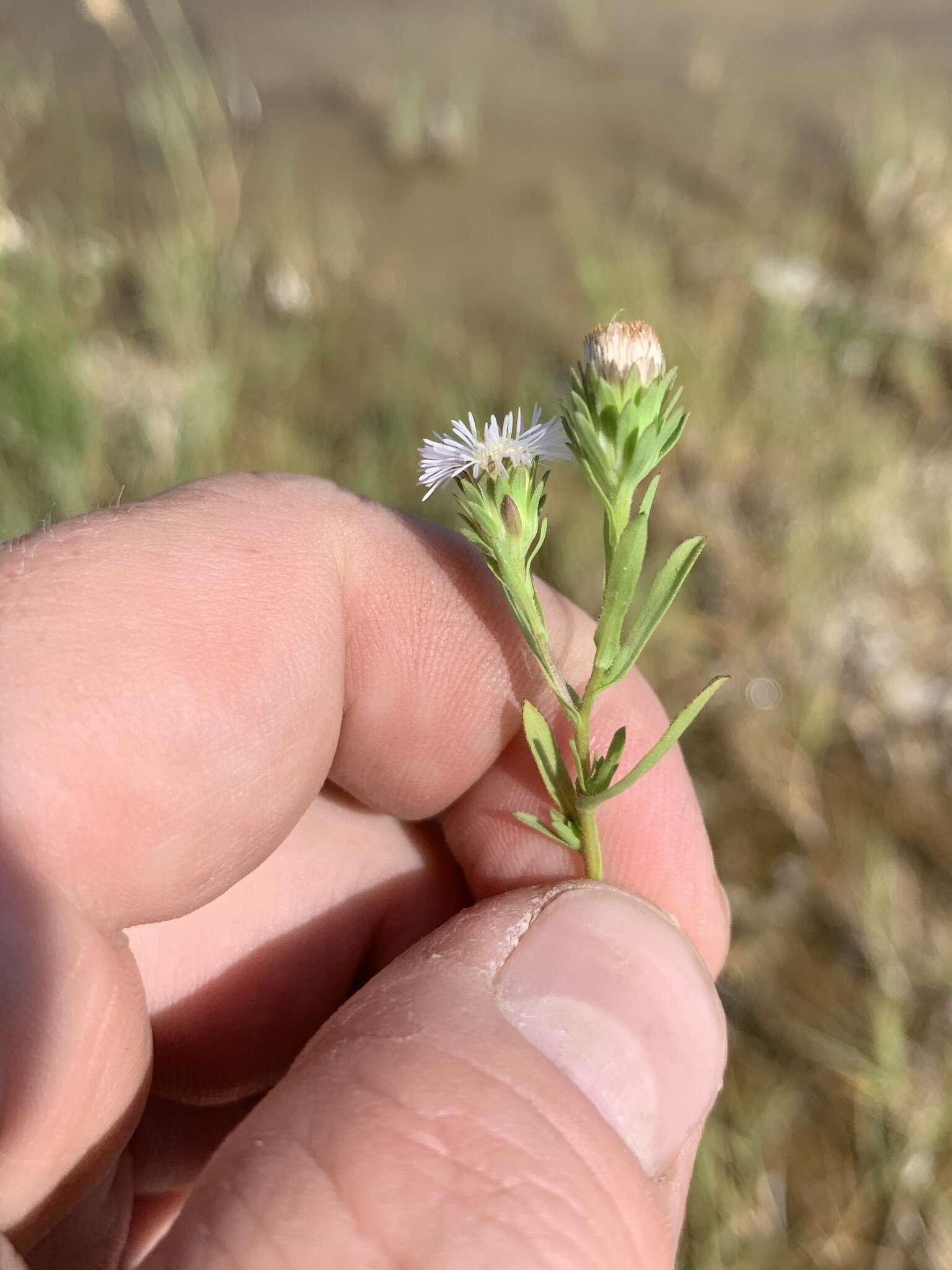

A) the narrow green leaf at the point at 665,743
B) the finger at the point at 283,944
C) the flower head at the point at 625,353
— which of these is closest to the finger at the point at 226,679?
the finger at the point at 283,944

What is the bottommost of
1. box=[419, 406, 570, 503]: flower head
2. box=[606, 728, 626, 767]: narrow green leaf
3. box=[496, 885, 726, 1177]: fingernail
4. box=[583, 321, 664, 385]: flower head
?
box=[496, 885, 726, 1177]: fingernail

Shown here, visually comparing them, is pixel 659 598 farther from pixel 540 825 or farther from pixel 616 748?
pixel 540 825

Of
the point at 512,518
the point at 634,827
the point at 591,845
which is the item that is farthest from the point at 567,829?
the point at 512,518

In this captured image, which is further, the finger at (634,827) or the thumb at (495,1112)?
the finger at (634,827)

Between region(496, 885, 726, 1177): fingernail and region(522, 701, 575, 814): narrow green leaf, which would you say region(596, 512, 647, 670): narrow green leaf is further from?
region(496, 885, 726, 1177): fingernail

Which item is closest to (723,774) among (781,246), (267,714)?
(267,714)

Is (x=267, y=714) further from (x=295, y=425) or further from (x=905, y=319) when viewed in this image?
(x=905, y=319)

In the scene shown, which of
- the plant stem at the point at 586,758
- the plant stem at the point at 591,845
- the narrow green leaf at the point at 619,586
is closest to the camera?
the narrow green leaf at the point at 619,586

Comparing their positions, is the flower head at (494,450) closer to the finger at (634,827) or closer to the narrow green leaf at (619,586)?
the narrow green leaf at (619,586)

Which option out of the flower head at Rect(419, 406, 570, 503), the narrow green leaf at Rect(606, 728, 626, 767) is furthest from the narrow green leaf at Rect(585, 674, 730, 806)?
the flower head at Rect(419, 406, 570, 503)
